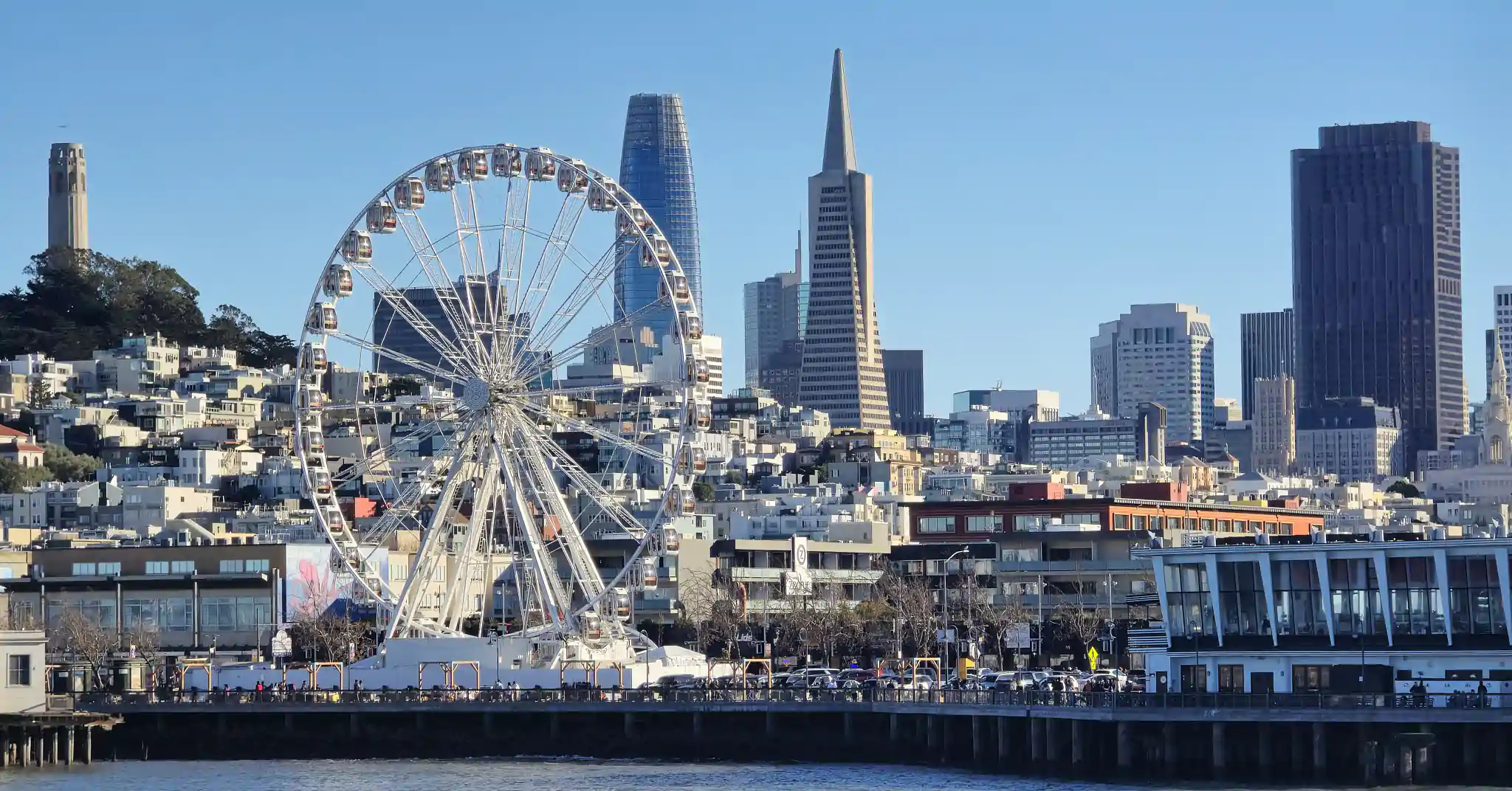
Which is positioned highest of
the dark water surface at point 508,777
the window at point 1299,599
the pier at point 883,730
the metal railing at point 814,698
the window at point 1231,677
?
the window at point 1299,599

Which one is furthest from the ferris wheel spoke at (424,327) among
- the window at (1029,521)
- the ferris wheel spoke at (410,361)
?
the window at (1029,521)

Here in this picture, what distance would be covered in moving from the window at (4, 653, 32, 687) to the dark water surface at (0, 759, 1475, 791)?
11.9 feet

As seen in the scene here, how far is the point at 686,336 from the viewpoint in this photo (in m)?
118

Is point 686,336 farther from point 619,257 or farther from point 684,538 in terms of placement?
point 684,538

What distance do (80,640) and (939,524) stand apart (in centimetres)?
7378

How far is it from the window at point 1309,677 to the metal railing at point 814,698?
8.67 ft

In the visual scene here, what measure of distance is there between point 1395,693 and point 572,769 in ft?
94.2

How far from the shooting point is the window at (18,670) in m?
103

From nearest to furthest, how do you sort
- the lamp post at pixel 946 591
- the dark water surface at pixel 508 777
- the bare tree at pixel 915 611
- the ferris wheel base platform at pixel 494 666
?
the dark water surface at pixel 508 777 < the ferris wheel base platform at pixel 494 666 < the lamp post at pixel 946 591 < the bare tree at pixel 915 611

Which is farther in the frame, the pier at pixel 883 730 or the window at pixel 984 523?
the window at pixel 984 523

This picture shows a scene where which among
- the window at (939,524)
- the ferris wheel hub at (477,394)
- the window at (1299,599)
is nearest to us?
the window at (1299,599)

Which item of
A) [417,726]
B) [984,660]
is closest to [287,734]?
[417,726]

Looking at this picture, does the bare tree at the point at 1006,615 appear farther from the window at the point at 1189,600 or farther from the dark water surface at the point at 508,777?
the window at the point at 1189,600

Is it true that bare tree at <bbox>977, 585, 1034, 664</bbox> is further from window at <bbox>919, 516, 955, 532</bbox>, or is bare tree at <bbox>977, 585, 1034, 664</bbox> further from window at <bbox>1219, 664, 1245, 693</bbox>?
window at <bbox>1219, 664, 1245, 693</bbox>
